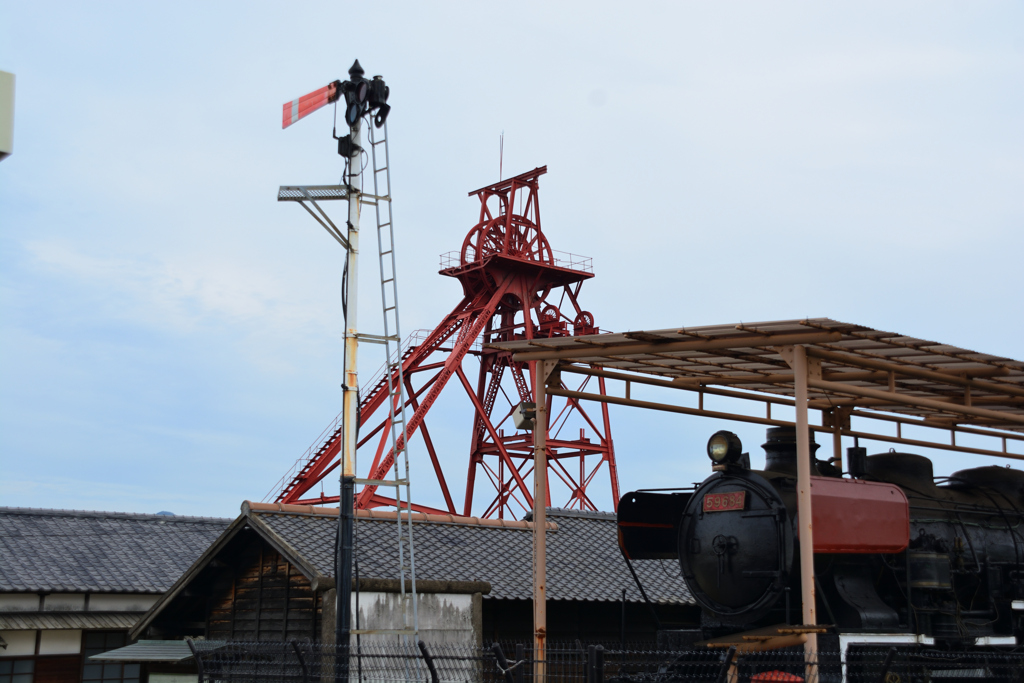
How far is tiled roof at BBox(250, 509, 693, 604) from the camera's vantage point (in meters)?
13.0

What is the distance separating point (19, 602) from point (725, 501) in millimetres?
12004

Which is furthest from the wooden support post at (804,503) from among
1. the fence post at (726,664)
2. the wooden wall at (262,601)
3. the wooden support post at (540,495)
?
the wooden wall at (262,601)

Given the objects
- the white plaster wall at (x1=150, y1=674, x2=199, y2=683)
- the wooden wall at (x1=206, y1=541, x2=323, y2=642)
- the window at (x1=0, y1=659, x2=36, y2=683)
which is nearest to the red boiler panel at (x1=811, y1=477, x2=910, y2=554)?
the wooden wall at (x1=206, y1=541, x2=323, y2=642)

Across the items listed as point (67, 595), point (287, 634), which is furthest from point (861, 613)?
point (67, 595)

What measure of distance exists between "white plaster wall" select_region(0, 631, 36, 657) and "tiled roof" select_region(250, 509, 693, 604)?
5.72 metres

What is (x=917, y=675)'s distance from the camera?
29.6 ft

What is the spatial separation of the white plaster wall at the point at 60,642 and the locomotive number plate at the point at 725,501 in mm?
11432

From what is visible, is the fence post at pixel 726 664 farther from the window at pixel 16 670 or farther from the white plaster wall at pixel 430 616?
the window at pixel 16 670

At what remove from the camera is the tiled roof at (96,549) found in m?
17.1

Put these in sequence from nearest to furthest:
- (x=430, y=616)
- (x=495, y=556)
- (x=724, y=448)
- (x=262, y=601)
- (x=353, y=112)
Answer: (x=724, y=448)
(x=353, y=112)
(x=430, y=616)
(x=262, y=601)
(x=495, y=556)

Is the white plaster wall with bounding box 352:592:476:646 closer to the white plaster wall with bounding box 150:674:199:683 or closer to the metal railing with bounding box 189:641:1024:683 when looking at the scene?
the metal railing with bounding box 189:641:1024:683

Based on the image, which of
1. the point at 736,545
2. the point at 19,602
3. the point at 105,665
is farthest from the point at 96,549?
the point at 736,545

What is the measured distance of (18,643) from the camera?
16078mm

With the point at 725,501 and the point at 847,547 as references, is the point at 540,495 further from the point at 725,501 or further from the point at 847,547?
the point at 847,547
